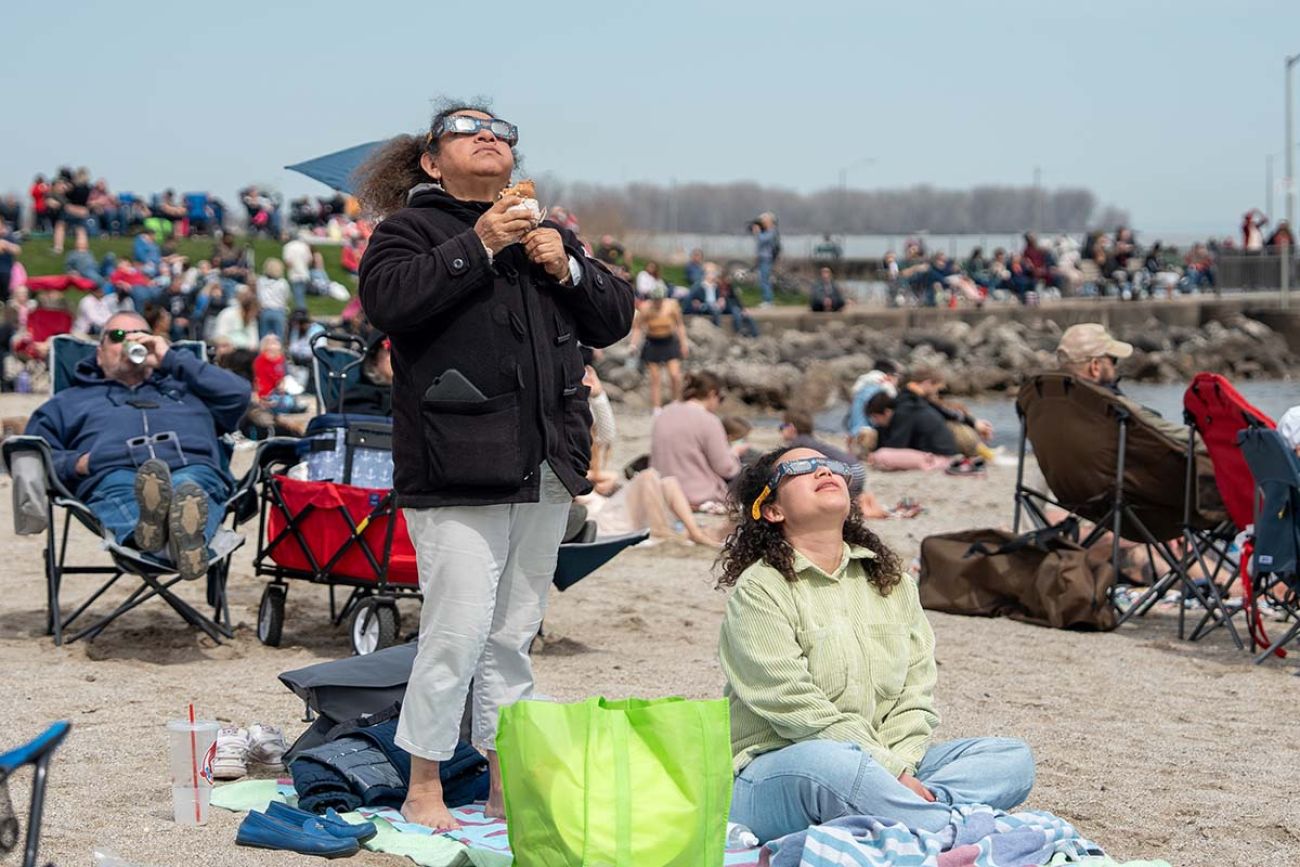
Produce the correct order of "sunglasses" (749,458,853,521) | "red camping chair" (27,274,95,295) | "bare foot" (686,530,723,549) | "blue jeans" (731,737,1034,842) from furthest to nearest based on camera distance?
"red camping chair" (27,274,95,295), "bare foot" (686,530,723,549), "sunglasses" (749,458,853,521), "blue jeans" (731,737,1034,842)

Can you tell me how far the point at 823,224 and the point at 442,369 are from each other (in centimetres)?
8709

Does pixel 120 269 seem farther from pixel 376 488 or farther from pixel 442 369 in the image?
pixel 442 369

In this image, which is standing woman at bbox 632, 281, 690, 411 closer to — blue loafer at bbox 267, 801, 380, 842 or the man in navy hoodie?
the man in navy hoodie

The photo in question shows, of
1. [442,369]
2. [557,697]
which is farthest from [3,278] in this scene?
[442,369]

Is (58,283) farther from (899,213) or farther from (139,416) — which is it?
(899,213)

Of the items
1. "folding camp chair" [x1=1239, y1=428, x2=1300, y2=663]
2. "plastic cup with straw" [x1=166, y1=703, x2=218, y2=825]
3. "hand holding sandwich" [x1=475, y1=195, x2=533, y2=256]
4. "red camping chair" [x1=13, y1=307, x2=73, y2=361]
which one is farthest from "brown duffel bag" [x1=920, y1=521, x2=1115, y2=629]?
"red camping chair" [x1=13, y1=307, x2=73, y2=361]

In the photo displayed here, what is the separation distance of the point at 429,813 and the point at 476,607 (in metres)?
0.56

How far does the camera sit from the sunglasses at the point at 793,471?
14.6 feet

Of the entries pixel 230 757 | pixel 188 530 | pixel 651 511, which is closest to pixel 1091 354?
pixel 651 511

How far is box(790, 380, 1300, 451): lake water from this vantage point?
23347 mm

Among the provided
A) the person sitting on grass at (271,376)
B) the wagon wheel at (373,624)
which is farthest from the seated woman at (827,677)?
the person sitting on grass at (271,376)

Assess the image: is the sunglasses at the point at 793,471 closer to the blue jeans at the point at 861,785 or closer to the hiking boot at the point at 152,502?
the blue jeans at the point at 861,785

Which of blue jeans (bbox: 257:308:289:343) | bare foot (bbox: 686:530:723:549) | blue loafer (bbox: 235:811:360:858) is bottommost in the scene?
bare foot (bbox: 686:530:723:549)

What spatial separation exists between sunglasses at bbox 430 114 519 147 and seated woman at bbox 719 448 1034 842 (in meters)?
1.10
